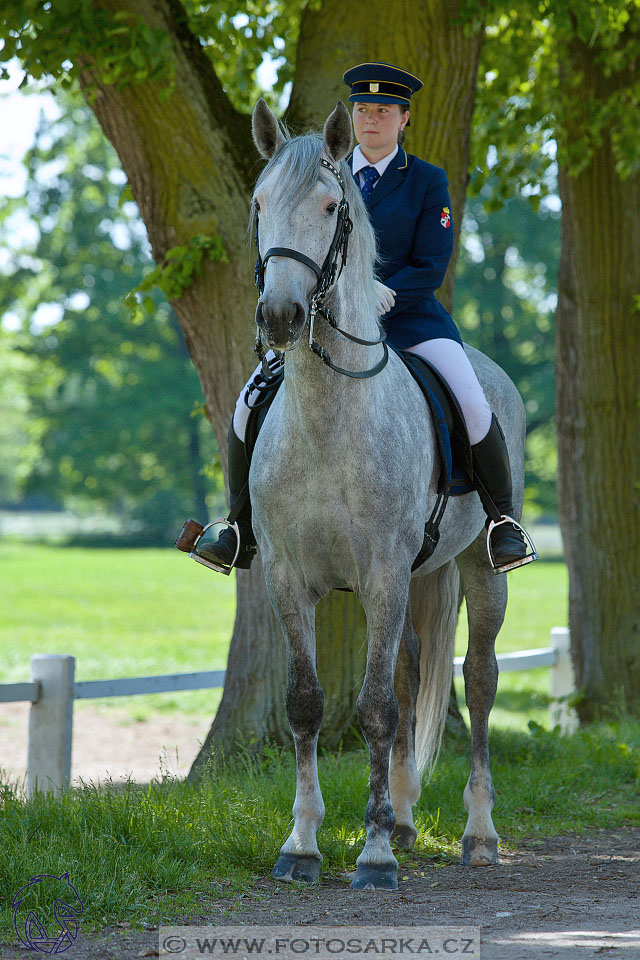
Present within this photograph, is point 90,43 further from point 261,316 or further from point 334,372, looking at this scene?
point 261,316

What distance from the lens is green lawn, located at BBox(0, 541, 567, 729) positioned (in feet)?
50.2

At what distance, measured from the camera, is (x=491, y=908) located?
14.4 feet

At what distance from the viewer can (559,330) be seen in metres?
10.3

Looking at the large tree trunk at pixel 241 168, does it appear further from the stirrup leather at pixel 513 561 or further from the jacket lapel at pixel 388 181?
the jacket lapel at pixel 388 181

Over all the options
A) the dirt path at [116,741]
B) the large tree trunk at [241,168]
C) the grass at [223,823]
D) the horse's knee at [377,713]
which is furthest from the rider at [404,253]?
the dirt path at [116,741]

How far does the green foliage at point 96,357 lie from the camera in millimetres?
38750

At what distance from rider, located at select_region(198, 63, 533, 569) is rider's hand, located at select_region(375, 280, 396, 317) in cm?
17

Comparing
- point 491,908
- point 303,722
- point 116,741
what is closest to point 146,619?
point 116,741

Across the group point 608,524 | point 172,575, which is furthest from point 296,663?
point 172,575

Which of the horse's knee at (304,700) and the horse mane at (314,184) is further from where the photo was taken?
the horse's knee at (304,700)

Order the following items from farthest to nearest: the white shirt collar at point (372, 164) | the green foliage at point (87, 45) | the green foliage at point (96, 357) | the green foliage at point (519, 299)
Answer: the green foliage at point (96, 357) → the green foliage at point (519, 299) → the green foliage at point (87, 45) → the white shirt collar at point (372, 164)

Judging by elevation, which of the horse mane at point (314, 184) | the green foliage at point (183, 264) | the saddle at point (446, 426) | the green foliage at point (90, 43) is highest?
the green foliage at point (90, 43)

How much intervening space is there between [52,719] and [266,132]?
4.60 metres

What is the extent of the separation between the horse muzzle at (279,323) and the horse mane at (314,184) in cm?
49
